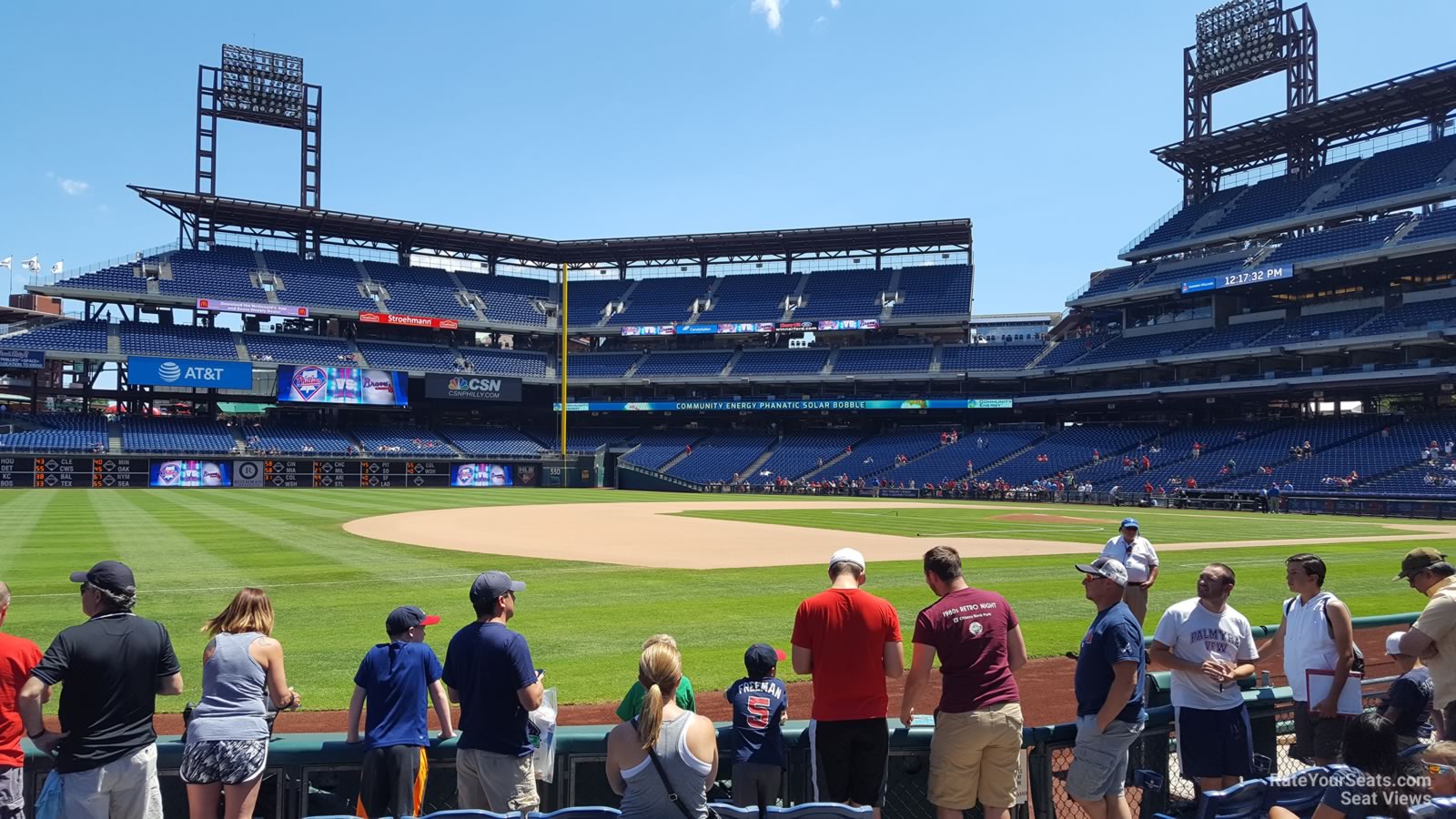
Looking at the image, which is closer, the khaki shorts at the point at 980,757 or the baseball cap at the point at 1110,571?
the khaki shorts at the point at 980,757

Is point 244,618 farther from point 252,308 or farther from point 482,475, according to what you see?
point 252,308

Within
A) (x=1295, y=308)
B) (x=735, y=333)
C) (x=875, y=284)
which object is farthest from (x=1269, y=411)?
(x=735, y=333)

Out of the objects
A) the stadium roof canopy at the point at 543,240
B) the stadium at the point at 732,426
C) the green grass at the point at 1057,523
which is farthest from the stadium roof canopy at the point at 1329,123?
the green grass at the point at 1057,523

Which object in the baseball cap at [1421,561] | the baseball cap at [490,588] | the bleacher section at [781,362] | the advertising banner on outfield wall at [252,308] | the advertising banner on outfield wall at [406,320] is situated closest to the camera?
the baseball cap at [490,588]

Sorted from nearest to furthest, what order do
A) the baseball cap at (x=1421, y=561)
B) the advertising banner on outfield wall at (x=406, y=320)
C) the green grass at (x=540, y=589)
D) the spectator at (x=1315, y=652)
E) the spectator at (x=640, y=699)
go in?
the spectator at (x=640, y=699)
the baseball cap at (x=1421, y=561)
the spectator at (x=1315, y=652)
the green grass at (x=540, y=589)
the advertising banner on outfield wall at (x=406, y=320)

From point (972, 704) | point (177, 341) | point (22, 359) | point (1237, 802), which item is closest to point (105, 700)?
point (972, 704)

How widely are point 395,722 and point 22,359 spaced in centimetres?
6530

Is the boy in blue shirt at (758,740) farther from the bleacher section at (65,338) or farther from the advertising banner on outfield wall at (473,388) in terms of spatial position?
the bleacher section at (65,338)

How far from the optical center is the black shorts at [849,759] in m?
5.30

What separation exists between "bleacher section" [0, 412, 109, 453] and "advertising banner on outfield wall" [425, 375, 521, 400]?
20.9 metres

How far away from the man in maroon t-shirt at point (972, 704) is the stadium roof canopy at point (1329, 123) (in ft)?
196

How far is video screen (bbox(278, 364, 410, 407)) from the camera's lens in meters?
62.8

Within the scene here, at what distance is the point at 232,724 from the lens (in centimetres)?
505

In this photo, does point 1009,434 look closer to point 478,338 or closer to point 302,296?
point 478,338
